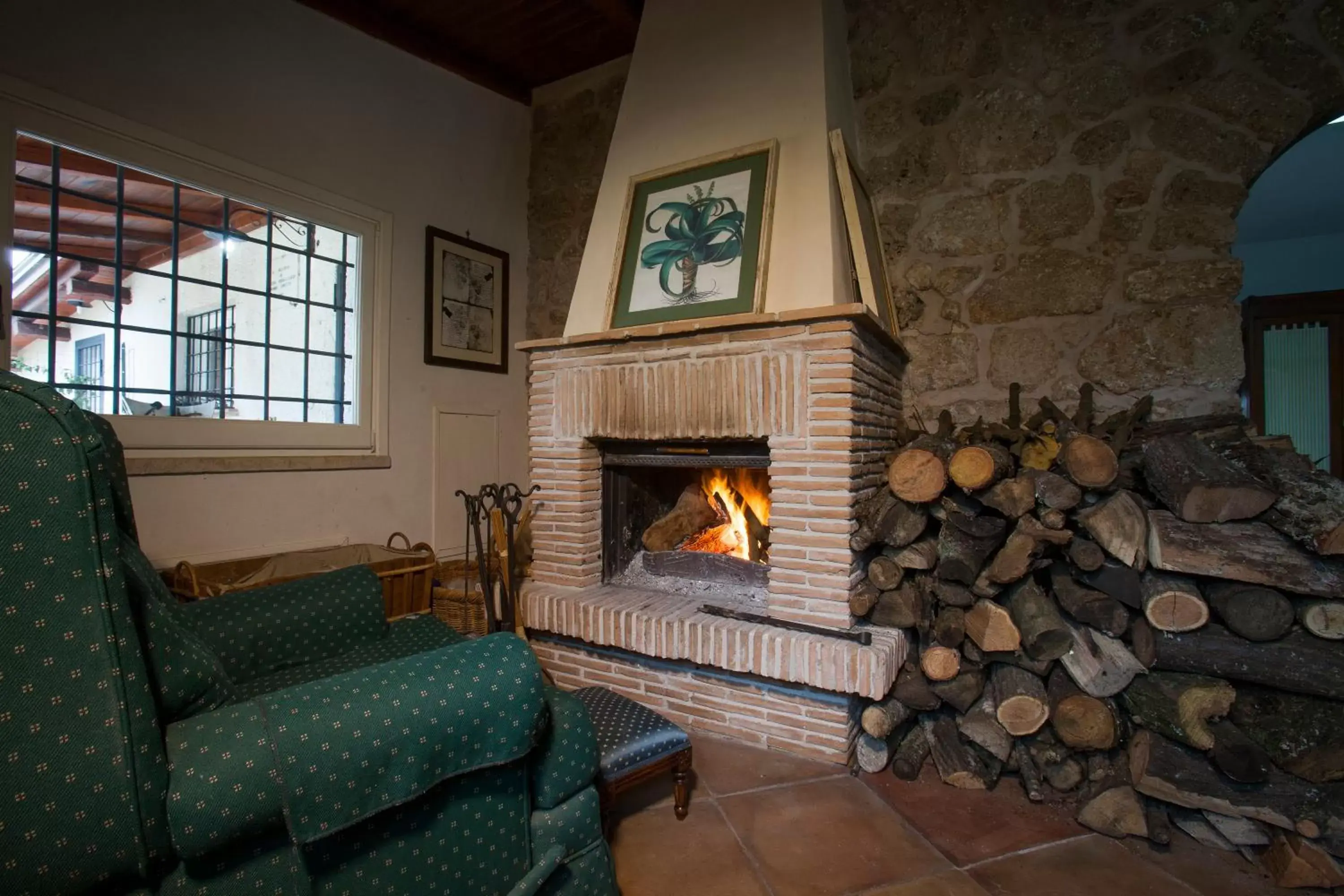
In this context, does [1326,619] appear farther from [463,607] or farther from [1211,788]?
[463,607]

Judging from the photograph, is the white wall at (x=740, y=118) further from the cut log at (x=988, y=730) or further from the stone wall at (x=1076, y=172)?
the cut log at (x=988, y=730)

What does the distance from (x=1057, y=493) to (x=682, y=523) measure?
1552 mm

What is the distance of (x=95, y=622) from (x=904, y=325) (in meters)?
2.94

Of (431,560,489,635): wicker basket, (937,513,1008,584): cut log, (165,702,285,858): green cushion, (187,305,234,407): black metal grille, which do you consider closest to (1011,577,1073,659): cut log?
(937,513,1008,584): cut log

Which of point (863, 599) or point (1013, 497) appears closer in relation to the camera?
point (1013, 497)

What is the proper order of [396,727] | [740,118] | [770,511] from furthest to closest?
1. [740,118]
2. [770,511]
3. [396,727]

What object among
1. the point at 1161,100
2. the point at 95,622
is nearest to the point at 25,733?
the point at 95,622

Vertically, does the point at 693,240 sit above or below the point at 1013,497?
above

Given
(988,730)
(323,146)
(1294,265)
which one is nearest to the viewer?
(988,730)

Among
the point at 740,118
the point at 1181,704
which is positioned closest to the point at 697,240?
the point at 740,118

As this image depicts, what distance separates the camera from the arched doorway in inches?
154

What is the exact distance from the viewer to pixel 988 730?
190 centimetres

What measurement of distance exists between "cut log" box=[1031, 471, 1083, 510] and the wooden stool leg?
134cm

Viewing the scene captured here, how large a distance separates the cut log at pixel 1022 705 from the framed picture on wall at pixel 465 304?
3149 millimetres
